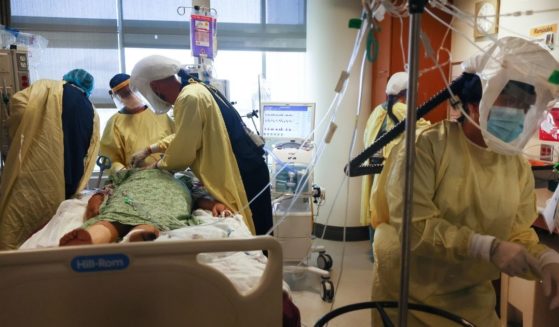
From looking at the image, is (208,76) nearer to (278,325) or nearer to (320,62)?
(320,62)

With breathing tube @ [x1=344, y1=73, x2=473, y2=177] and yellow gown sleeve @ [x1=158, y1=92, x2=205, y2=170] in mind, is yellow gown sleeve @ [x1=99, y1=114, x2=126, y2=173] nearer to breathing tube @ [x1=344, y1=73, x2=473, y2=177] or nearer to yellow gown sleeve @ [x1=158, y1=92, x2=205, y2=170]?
yellow gown sleeve @ [x1=158, y1=92, x2=205, y2=170]

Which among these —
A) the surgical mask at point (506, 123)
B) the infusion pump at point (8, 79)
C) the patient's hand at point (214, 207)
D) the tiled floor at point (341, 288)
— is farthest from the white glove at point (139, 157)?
the surgical mask at point (506, 123)

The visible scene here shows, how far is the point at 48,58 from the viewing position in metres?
3.46

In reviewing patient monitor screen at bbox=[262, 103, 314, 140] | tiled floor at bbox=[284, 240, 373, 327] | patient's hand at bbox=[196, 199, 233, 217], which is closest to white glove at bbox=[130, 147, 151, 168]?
patient's hand at bbox=[196, 199, 233, 217]

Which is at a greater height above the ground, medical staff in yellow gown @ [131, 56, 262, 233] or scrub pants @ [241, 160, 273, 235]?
medical staff in yellow gown @ [131, 56, 262, 233]

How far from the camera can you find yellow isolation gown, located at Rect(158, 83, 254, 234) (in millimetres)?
1734

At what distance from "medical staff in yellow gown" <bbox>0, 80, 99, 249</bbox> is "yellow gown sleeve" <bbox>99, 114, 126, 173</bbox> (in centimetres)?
66

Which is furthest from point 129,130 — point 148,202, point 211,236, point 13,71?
point 211,236

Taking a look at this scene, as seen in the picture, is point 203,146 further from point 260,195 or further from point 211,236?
point 211,236

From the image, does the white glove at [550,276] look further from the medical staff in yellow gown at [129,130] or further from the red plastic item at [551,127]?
the medical staff in yellow gown at [129,130]

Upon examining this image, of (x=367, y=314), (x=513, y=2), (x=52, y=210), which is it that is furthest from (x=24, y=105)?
(x=513, y=2)

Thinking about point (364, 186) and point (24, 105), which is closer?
point (24, 105)

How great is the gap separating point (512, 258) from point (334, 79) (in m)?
2.78

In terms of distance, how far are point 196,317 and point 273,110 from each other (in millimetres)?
2295
